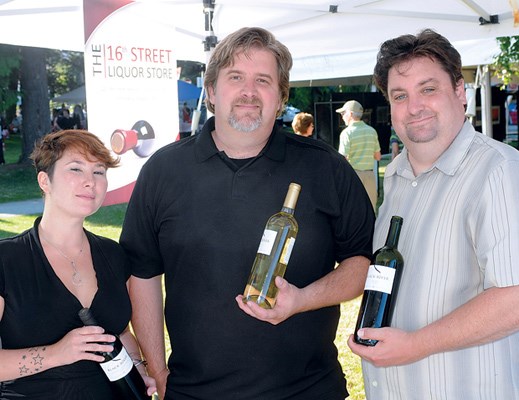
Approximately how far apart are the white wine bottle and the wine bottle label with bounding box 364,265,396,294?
0.26m

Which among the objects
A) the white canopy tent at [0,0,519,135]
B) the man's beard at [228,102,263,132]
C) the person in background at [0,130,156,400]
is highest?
the white canopy tent at [0,0,519,135]

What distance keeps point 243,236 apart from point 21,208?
10.2 m

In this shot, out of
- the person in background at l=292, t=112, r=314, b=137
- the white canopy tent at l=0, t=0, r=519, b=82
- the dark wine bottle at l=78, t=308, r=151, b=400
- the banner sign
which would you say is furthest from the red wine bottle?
the person in background at l=292, t=112, r=314, b=137

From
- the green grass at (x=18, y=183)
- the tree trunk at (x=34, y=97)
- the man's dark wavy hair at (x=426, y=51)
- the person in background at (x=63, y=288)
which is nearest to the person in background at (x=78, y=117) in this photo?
the tree trunk at (x=34, y=97)

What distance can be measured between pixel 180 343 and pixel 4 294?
60 cm

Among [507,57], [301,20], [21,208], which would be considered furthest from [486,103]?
[21,208]

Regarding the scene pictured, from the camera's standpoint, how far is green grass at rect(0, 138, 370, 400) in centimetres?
431

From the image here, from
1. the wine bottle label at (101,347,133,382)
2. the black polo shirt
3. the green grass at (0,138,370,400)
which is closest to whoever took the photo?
the wine bottle label at (101,347,133,382)

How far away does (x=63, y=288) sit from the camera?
2.07 meters

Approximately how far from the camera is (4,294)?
1.99 meters

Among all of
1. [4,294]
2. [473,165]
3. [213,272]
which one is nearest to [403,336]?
[473,165]

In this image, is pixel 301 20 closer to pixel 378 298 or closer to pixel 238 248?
pixel 238 248

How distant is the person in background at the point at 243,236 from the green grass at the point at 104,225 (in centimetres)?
205

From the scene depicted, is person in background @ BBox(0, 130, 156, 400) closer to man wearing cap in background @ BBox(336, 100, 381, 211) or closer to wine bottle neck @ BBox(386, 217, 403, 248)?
wine bottle neck @ BBox(386, 217, 403, 248)
